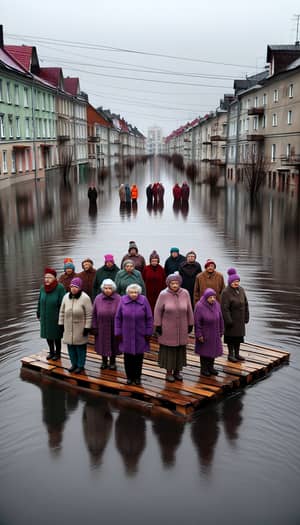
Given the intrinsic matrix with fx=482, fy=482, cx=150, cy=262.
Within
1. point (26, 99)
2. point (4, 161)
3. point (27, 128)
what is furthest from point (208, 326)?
point (26, 99)

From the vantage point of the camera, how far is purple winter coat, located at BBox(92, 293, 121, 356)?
23.2 feet

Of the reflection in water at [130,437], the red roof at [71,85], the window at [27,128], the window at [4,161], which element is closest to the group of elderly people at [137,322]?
the reflection in water at [130,437]

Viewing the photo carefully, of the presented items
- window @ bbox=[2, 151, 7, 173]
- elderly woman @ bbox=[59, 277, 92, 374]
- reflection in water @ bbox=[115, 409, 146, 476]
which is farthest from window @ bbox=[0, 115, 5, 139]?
reflection in water @ bbox=[115, 409, 146, 476]

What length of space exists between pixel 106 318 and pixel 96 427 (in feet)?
5.21

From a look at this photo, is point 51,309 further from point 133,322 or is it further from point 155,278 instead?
point 155,278

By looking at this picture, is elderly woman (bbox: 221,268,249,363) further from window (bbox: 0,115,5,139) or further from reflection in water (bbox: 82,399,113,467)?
window (bbox: 0,115,5,139)

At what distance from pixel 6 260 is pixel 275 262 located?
8565mm

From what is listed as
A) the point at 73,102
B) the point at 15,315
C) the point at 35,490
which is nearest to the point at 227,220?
the point at 15,315

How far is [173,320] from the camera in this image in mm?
6766

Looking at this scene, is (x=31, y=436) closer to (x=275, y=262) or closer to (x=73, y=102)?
(x=275, y=262)

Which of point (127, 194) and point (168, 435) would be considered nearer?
point (168, 435)

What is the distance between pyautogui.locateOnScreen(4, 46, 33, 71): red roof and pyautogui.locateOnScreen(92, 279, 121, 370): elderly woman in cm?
4517

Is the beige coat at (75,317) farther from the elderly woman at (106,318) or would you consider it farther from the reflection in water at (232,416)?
the reflection in water at (232,416)

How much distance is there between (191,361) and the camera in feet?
25.4
